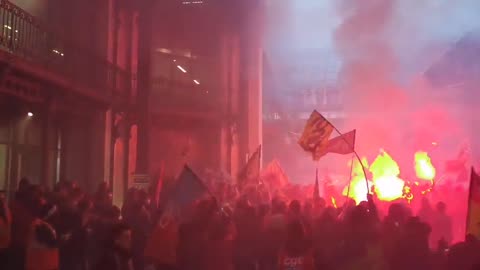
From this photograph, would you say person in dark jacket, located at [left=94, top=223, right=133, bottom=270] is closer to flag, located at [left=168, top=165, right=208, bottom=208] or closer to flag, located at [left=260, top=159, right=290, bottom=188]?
flag, located at [left=168, top=165, right=208, bottom=208]

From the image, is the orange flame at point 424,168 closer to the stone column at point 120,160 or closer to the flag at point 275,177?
the flag at point 275,177

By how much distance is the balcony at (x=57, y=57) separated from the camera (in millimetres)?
10703

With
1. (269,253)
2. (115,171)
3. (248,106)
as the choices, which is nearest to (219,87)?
(248,106)

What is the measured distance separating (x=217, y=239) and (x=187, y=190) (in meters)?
1.38

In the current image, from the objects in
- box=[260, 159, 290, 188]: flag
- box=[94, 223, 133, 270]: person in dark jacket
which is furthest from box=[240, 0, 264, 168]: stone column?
box=[94, 223, 133, 270]: person in dark jacket

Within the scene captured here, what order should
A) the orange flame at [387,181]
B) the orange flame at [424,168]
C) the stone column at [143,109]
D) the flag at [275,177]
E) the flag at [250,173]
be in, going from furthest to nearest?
the stone column at [143,109]
the orange flame at [424,168]
the flag at [275,177]
the orange flame at [387,181]
the flag at [250,173]

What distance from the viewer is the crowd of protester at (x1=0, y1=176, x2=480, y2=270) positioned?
5.64m

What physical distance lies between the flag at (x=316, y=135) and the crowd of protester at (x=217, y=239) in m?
3.77

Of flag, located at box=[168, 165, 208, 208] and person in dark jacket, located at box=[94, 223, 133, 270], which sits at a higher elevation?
flag, located at box=[168, 165, 208, 208]

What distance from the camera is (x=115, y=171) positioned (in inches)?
645

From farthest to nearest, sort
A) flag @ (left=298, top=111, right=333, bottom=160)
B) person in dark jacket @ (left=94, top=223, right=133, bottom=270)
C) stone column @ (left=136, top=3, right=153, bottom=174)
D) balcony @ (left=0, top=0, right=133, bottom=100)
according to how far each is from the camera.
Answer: stone column @ (left=136, top=3, right=153, bottom=174) → flag @ (left=298, top=111, right=333, bottom=160) → balcony @ (left=0, top=0, right=133, bottom=100) → person in dark jacket @ (left=94, top=223, right=133, bottom=270)

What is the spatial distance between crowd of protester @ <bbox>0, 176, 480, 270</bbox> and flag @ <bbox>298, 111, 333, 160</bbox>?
377 centimetres

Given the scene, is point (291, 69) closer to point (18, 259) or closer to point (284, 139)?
point (284, 139)

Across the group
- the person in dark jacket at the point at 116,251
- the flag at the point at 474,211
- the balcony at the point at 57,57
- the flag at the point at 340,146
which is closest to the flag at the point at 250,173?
the flag at the point at 340,146
